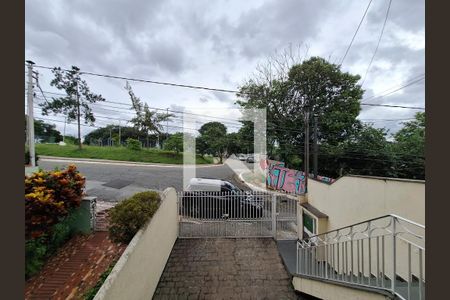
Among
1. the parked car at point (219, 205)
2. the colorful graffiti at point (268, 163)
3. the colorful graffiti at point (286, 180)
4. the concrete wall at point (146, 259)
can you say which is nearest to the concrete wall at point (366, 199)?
the parked car at point (219, 205)

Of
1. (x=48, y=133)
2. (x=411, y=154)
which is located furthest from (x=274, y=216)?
(x=48, y=133)

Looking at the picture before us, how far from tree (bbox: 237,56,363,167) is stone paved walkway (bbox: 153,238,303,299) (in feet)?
35.4

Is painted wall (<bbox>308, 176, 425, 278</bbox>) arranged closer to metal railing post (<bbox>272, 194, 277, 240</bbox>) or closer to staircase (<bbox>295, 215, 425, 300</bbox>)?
staircase (<bbox>295, 215, 425, 300</bbox>)

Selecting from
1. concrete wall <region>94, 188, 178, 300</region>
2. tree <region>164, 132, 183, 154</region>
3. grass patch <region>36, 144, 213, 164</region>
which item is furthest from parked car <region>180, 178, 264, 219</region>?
tree <region>164, 132, 183, 154</region>

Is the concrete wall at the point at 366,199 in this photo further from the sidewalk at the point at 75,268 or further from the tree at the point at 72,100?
the tree at the point at 72,100

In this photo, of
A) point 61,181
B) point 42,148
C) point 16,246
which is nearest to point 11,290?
point 16,246

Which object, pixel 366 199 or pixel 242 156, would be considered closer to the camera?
pixel 366 199

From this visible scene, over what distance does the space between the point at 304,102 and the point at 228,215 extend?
1233cm

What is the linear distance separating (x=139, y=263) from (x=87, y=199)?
6.87 feet

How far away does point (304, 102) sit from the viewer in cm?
1617

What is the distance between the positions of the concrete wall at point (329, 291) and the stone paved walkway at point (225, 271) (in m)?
0.44

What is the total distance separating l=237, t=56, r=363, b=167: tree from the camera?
49.7 ft

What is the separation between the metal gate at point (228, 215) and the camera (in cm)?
723

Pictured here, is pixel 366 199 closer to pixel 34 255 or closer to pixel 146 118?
pixel 34 255
